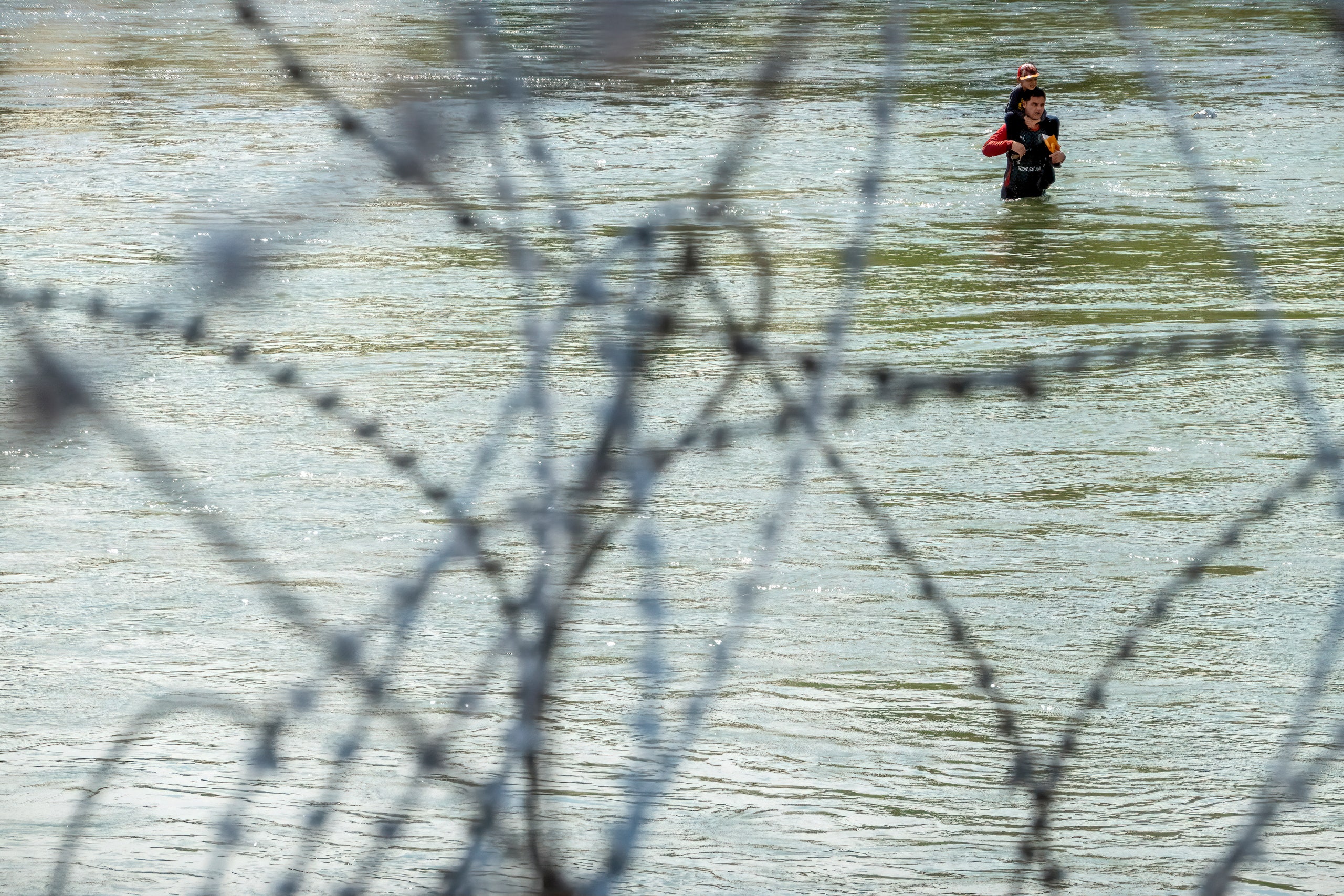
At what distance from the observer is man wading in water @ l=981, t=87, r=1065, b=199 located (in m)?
8.92

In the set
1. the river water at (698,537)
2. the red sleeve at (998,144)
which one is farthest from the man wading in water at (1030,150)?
the river water at (698,537)

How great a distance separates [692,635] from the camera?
11.3 feet

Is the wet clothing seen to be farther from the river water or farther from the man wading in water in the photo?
the river water

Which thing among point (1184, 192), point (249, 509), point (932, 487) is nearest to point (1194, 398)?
point (932, 487)

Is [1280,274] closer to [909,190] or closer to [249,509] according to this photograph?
[909,190]

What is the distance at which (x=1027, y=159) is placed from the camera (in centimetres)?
898

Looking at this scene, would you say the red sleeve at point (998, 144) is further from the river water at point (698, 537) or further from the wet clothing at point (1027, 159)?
the river water at point (698, 537)

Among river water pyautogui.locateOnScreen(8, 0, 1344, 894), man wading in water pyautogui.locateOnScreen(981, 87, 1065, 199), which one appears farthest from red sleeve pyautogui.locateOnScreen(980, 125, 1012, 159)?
river water pyautogui.locateOnScreen(8, 0, 1344, 894)

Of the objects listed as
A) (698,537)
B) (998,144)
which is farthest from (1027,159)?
(698,537)

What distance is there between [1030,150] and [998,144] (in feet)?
0.53

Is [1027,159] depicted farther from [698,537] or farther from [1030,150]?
[698,537]

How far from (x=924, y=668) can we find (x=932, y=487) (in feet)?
4.14

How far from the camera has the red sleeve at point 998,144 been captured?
896cm

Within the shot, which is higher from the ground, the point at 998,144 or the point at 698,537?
the point at 998,144
